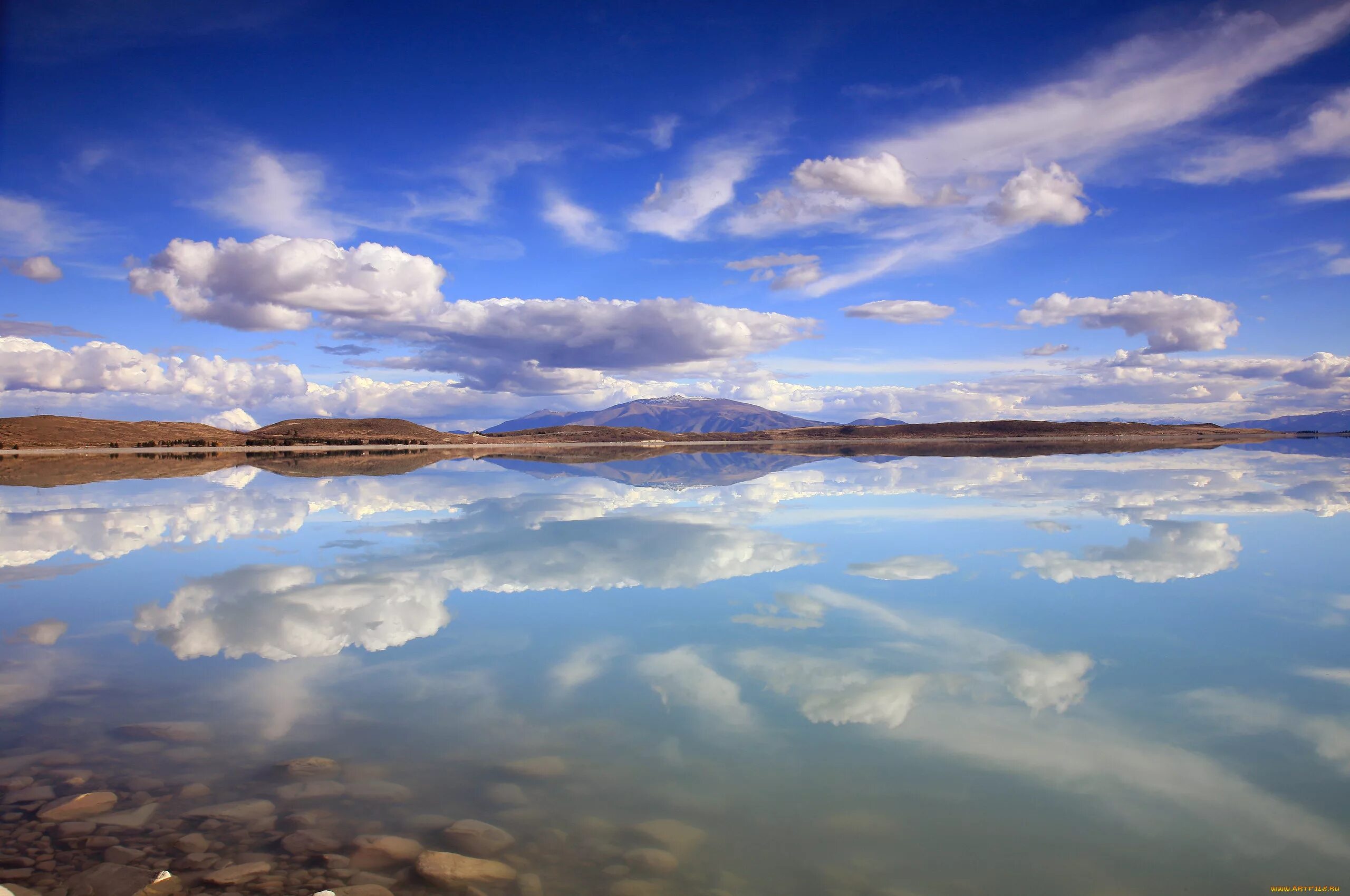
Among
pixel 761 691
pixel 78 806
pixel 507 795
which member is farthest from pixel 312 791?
pixel 761 691

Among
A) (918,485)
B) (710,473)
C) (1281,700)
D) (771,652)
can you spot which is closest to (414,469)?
(710,473)

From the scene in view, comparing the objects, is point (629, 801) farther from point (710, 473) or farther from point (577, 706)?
point (710, 473)

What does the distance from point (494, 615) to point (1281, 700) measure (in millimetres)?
9897

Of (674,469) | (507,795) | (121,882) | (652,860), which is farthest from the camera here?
(674,469)

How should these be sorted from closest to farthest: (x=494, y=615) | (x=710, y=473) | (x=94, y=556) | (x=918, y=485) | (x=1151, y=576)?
(x=494, y=615)
(x=1151, y=576)
(x=94, y=556)
(x=918, y=485)
(x=710, y=473)

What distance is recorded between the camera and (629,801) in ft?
19.2

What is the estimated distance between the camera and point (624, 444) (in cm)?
14700

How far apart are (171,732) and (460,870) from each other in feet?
13.5

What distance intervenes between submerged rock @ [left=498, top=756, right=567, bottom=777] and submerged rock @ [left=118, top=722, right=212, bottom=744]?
122 inches

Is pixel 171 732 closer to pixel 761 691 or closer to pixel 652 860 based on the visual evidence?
pixel 652 860

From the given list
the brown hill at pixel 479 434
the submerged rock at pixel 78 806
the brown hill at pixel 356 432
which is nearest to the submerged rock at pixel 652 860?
the submerged rock at pixel 78 806

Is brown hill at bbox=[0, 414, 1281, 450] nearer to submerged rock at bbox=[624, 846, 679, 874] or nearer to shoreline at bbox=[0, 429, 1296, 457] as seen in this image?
shoreline at bbox=[0, 429, 1296, 457]

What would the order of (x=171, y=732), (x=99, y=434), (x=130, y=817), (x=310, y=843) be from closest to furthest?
(x=310, y=843) < (x=130, y=817) < (x=171, y=732) < (x=99, y=434)

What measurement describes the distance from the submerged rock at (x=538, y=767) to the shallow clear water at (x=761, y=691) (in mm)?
100
